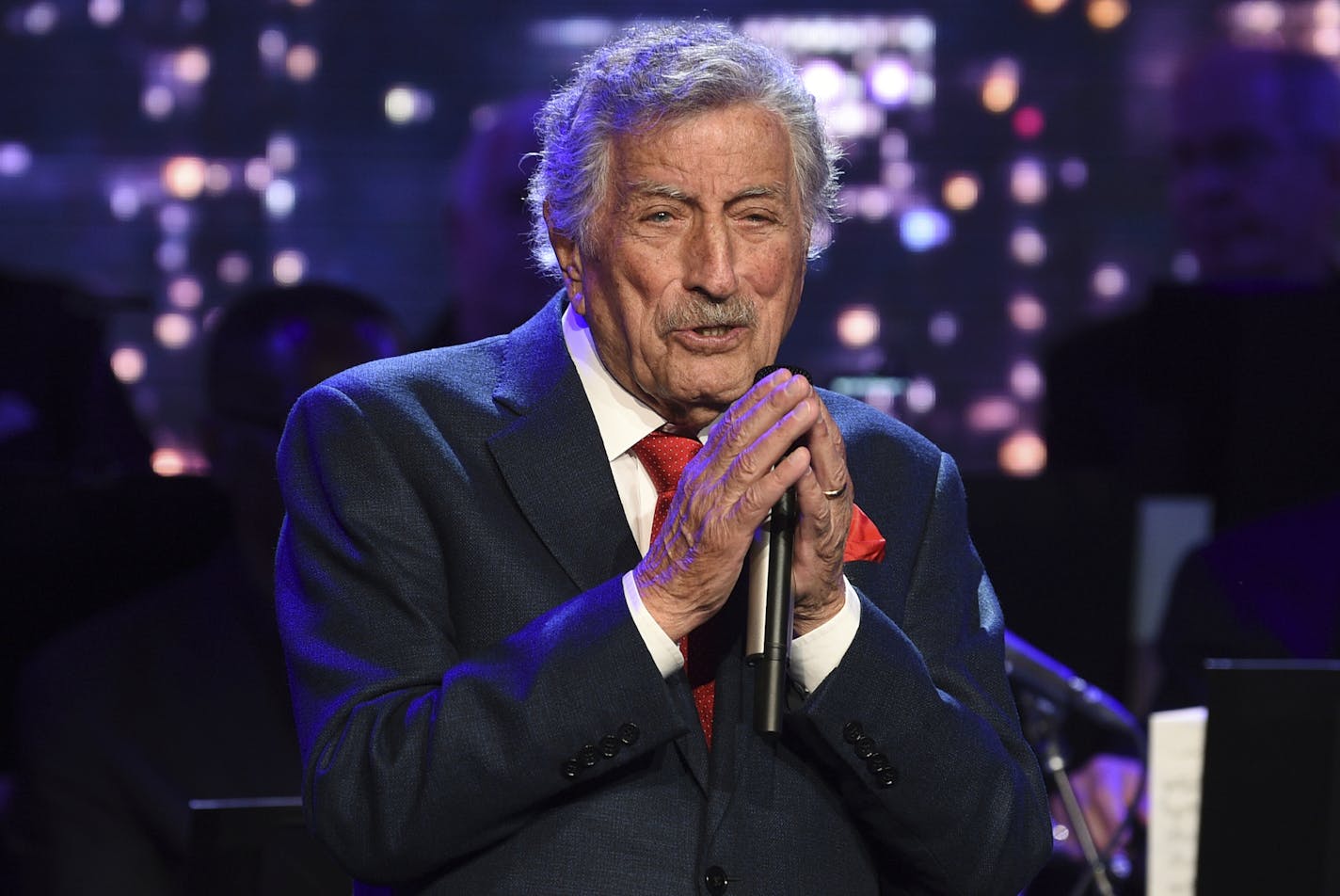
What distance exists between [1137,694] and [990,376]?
6.21 ft

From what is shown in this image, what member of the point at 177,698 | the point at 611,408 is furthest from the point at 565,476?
the point at 177,698

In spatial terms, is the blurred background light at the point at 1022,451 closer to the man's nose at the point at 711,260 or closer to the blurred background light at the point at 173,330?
the blurred background light at the point at 173,330

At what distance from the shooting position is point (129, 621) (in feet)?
10.4

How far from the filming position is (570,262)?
77.9 inches

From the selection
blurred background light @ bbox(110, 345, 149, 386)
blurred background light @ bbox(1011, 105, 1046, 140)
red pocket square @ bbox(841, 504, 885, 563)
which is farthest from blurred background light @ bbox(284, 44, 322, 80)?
red pocket square @ bbox(841, 504, 885, 563)

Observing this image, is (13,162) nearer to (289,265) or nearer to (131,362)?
(131,362)

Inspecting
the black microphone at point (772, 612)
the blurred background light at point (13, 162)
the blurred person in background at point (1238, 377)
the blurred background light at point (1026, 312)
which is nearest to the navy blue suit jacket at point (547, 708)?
the black microphone at point (772, 612)

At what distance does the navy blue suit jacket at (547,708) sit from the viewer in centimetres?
166

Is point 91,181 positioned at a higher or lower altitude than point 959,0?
lower

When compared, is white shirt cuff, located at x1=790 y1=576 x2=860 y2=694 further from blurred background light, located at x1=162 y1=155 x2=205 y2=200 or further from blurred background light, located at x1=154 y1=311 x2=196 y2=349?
blurred background light, located at x1=162 y1=155 x2=205 y2=200

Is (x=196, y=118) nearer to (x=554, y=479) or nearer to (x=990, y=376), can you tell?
(x=990, y=376)

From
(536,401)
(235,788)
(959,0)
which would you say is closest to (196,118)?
(959,0)

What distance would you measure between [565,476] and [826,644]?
1.09 feet

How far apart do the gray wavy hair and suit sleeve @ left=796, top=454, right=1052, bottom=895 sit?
396 mm
